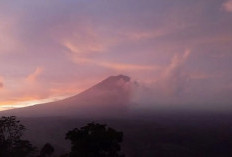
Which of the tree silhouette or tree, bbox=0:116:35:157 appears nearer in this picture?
the tree silhouette

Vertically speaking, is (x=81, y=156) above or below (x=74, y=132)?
below

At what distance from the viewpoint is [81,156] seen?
35969 mm

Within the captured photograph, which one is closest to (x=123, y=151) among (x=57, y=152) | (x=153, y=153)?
(x=153, y=153)

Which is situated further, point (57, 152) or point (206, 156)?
point (206, 156)

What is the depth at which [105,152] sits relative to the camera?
3778 centimetres

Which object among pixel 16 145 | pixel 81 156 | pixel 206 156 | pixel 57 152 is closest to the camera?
pixel 81 156

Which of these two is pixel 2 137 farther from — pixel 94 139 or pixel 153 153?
pixel 153 153

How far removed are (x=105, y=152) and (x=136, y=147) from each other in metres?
59.2

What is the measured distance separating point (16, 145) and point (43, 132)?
3076 inches

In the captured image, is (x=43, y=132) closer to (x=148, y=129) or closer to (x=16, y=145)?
(x=148, y=129)

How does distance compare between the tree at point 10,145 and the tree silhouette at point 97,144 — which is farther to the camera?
the tree at point 10,145

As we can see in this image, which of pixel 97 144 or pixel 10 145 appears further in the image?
pixel 10 145

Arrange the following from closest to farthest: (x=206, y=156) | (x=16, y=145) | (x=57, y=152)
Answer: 1. (x=16, y=145)
2. (x=57, y=152)
3. (x=206, y=156)

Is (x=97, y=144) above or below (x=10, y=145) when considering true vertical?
above
